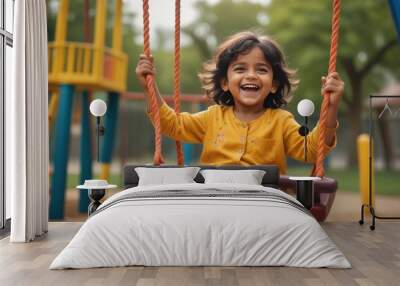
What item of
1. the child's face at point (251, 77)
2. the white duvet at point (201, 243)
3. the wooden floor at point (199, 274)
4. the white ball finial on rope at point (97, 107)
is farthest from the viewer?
the child's face at point (251, 77)

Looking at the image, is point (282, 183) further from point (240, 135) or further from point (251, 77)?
point (251, 77)

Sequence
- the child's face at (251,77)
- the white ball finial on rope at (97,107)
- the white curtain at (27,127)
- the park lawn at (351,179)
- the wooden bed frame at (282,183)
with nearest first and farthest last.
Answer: the white curtain at (27,127) → the wooden bed frame at (282,183) → the white ball finial on rope at (97,107) → the child's face at (251,77) → the park lawn at (351,179)

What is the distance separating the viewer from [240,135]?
16.6 feet

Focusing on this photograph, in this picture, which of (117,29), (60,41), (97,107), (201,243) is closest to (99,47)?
→ (60,41)

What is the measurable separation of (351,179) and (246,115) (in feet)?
26.3

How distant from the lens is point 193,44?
16.8 meters

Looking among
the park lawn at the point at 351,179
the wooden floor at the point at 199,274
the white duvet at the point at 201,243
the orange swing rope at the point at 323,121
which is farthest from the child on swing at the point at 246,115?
the park lawn at the point at 351,179

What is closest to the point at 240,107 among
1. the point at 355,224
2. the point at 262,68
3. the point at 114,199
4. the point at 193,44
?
the point at 262,68

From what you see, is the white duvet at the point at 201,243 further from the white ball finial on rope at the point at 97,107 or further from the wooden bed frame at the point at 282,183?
the white ball finial on rope at the point at 97,107

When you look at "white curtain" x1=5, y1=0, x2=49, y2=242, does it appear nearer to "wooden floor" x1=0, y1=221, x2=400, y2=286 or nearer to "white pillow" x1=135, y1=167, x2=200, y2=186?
"wooden floor" x1=0, y1=221, x2=400, y2=286

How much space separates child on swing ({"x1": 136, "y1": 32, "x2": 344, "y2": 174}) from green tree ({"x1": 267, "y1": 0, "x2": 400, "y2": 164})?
802 centimetres

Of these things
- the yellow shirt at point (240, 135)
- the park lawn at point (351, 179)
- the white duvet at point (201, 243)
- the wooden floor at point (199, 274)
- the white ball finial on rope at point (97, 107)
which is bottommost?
the park lawn at point (351, 179)

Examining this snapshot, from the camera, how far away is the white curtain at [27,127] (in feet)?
14.1

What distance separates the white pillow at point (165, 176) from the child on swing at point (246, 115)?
1.83ft
